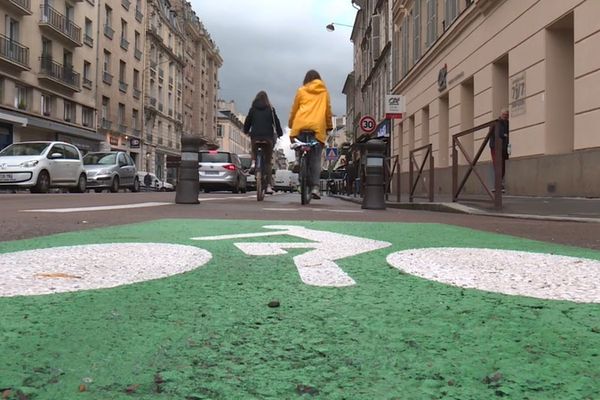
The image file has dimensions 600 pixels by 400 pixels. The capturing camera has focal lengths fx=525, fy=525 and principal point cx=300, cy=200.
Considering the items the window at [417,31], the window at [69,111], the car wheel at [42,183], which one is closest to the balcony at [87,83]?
the window at [69,111]

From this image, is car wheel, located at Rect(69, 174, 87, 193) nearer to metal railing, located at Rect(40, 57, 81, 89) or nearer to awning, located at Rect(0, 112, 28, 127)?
awning, located at Rect(0, 112, 28, 127)

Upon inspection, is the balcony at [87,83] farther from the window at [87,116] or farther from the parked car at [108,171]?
the parked car at [108,171]

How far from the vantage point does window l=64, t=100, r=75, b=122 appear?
3306 centimetres

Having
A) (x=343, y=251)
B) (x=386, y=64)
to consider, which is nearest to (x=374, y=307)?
(x=343, y=251)

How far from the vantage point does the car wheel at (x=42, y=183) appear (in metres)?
15.8

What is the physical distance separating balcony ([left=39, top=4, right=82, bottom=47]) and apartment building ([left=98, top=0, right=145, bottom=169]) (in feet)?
9.79

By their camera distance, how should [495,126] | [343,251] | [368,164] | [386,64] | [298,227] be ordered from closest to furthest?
[343,251], [298,227], [495,126], [368,164], [386,64]

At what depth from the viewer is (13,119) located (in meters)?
25.6

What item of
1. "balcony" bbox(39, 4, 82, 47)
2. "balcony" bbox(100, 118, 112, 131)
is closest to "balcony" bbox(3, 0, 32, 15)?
"balcony" bbox(39, 4, 82, 47)

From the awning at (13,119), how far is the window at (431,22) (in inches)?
775

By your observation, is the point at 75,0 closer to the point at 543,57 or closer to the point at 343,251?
the point at 543,57

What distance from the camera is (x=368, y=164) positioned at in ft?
28.8

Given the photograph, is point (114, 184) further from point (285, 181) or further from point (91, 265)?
point (285, 181)

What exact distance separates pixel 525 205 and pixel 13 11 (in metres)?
28.0
